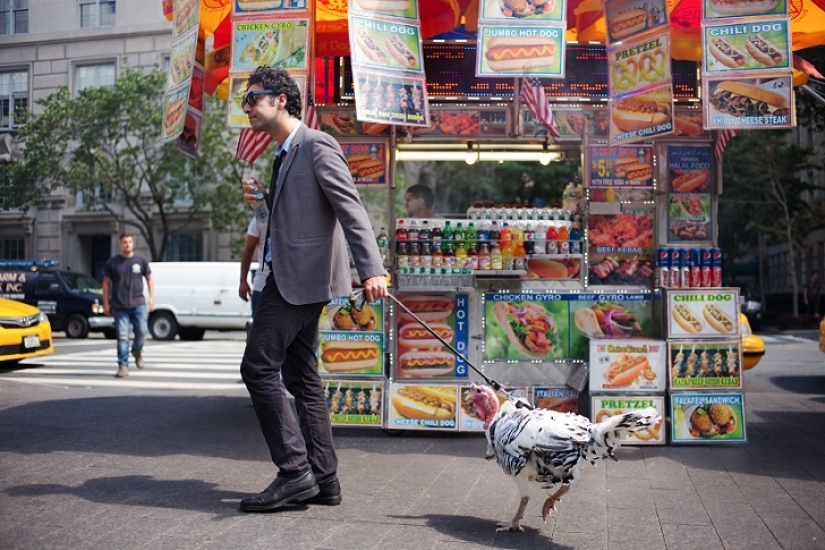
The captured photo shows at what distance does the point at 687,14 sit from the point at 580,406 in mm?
3408

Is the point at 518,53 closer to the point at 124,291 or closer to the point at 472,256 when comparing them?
the point at 472,256

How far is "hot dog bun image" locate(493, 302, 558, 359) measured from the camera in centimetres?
724

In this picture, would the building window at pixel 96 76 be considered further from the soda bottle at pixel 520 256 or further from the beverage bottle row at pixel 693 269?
the beverage bottle row at pixel 693 269

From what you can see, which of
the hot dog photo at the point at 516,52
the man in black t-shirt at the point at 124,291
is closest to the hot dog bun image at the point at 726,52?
the hot dog photo at the point at 516,52

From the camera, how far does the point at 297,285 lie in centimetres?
445

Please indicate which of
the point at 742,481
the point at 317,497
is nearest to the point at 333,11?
the point at 317,497

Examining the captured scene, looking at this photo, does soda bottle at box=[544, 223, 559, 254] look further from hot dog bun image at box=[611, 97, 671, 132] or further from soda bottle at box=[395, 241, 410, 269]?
soda bottle at box=[395, 241, 410, 269]

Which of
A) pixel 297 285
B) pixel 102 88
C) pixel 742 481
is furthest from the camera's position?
pixel 102 88

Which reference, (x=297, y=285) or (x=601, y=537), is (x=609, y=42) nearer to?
(x=297, y=285)

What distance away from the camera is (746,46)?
6.42 meters

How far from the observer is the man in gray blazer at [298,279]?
174 inches

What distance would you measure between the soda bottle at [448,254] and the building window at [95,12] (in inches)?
275

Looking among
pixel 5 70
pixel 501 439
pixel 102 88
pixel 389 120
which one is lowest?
pixel 501 439

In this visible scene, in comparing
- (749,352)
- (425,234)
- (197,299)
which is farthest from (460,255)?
(197,299)
